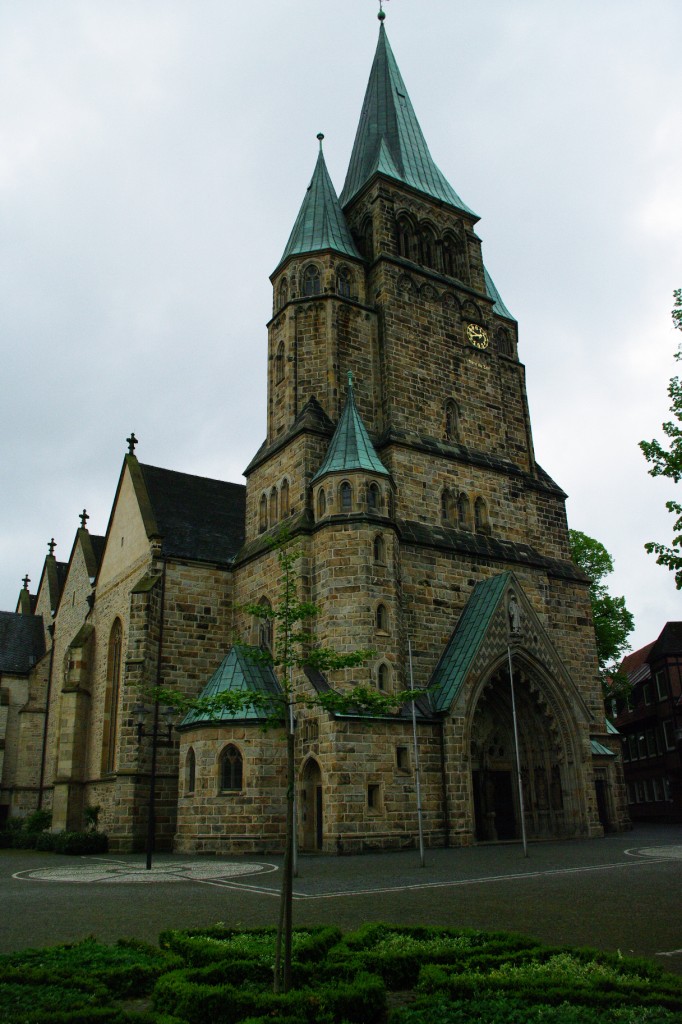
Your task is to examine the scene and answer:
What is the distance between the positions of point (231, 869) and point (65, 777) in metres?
16.2

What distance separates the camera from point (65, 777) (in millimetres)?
32938

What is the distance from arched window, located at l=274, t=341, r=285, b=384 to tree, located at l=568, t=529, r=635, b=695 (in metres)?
16.9

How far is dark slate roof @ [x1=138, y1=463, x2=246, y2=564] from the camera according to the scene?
32.2 meters

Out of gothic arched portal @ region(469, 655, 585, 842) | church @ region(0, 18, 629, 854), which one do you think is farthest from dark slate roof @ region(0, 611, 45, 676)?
gothic arched portal @ region(469, 655, 585, 842)

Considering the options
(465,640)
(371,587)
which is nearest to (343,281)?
(371,587)

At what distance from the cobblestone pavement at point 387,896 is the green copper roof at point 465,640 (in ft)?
16.9

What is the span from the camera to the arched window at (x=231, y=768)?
81.3ft

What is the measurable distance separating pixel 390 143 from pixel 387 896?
3415 cm

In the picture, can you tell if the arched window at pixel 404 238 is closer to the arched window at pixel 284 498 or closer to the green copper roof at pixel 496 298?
the green copper roof at pixel 496 298

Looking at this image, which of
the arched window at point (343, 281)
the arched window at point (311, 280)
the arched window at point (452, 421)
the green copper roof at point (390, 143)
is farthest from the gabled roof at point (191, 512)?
the green copper roof at point (390, 143)

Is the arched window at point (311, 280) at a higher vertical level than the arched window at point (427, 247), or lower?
lower

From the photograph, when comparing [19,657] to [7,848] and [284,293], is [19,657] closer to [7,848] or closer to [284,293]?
[7,848]

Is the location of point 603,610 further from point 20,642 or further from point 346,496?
point 20,642

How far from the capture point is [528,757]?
2894 centimetres
